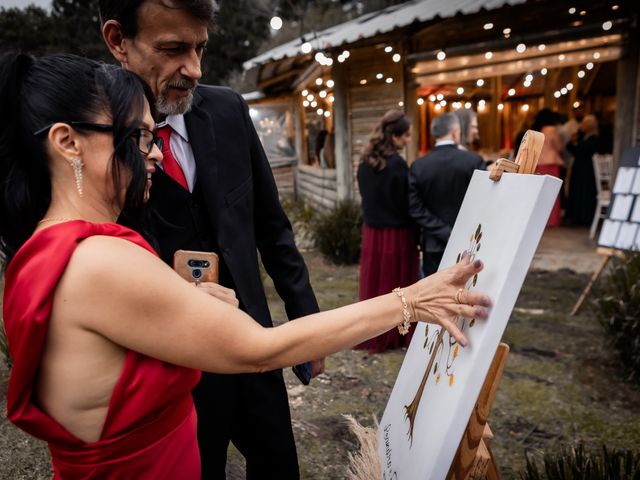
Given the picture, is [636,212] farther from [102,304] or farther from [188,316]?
[102,304]

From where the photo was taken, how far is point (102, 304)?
918mm

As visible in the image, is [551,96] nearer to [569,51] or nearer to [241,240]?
[569,51]

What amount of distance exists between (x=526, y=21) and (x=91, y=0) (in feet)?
44.6

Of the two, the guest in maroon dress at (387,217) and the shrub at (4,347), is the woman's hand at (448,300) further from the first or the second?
the shrub at (4,347)

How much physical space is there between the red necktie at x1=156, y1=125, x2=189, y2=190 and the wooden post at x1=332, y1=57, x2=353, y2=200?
256 inches

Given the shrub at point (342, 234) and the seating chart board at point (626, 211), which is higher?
the seating chart board at point (626, 211)

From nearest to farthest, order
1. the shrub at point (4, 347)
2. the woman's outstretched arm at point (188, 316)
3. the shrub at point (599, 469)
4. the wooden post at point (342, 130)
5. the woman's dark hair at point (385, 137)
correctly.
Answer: the woman's outstretched arm at point (188, 316), the shrub at point (599, 469), the shrub at point (4, 347), the woman's dark hair at point (385, 137), the wooden post at point (342, 130)

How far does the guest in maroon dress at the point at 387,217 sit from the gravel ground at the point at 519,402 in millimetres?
586

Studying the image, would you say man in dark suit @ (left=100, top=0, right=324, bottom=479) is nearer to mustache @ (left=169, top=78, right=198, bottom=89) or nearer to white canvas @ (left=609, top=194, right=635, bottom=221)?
mustache @ (left=169, top=78, right=198, bottom=89)

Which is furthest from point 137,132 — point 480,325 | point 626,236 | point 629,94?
point 629,94

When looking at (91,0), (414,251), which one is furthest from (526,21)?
(91,0)

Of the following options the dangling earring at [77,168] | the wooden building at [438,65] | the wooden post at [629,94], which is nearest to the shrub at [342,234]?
the wooden building at [438,65]

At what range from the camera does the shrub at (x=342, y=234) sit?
6.96 metres

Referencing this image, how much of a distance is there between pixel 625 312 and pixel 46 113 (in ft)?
11.6
